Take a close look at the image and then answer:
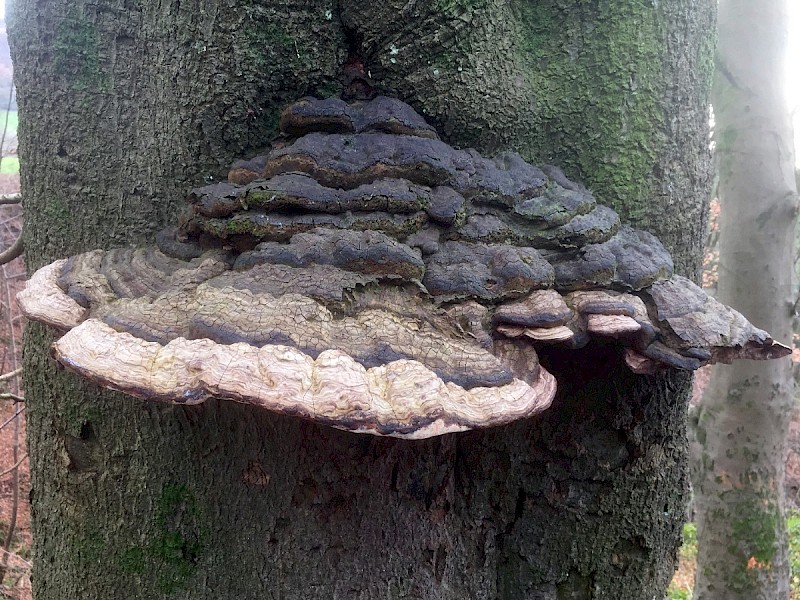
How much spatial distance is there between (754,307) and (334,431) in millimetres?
3437

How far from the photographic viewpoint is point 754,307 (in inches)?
145

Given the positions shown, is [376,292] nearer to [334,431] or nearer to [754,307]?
[334,431]

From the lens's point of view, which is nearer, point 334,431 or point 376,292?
point 376,292

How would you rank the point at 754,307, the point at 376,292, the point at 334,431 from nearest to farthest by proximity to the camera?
the point at 376,292
the point at 334,431
the point at 754,307

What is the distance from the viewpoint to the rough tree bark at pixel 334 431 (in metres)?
1.15

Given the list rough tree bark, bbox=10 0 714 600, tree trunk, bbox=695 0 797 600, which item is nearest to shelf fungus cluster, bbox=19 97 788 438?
rough tree bark, bbox=10 0 714 600

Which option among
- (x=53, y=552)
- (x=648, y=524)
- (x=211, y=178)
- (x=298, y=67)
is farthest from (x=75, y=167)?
(x=648, y=524)

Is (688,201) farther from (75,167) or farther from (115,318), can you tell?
(75,167)

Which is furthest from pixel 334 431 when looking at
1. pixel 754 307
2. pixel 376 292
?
pixel 754 307

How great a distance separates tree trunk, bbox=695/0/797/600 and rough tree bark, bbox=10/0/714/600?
A: 259cm

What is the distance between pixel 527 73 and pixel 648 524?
41.8 inches

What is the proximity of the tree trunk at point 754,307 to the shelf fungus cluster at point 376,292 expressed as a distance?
296 cm

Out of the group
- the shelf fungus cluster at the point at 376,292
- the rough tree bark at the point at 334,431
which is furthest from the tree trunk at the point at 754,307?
the shelf fungus cluster at the point at 376,292

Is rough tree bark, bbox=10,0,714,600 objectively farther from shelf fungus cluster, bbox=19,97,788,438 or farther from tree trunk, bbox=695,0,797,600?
tree trunk, bbox=695,0,797,600
